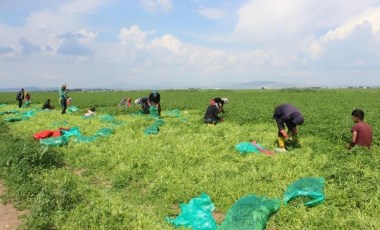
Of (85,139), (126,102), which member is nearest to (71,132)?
(85,139)

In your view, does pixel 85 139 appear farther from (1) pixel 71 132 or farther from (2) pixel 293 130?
(2) pixel 293 130

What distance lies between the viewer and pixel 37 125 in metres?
18.9

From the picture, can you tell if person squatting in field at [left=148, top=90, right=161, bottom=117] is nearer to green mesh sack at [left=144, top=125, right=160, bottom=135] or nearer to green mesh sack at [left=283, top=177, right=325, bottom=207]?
green mesh sack at [left=144, top=125, right=160, bottom=135]

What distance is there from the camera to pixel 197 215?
270 inches

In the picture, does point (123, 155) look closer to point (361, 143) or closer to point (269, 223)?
point (269, 223)

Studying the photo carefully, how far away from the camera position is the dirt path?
690cm

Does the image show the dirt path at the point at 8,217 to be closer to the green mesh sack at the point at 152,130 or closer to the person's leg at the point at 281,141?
the green mesh sack at the point at 152,130

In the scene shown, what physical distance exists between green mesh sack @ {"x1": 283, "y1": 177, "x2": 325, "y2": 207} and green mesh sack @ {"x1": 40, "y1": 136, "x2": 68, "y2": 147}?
9162 millimetres

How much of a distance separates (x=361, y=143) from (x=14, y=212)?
30.2ft

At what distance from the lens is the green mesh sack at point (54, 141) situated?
532 inches

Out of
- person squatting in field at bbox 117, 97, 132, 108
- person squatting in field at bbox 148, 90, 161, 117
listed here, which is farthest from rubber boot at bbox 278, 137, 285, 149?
person squatting in field at bbox 117, 97, 132, 108

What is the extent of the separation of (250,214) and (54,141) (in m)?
9.62

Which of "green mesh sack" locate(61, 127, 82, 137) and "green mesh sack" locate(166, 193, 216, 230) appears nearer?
"green mesh sack" locate(166, 193, 216, 230)

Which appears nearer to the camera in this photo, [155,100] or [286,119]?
[286,119]
